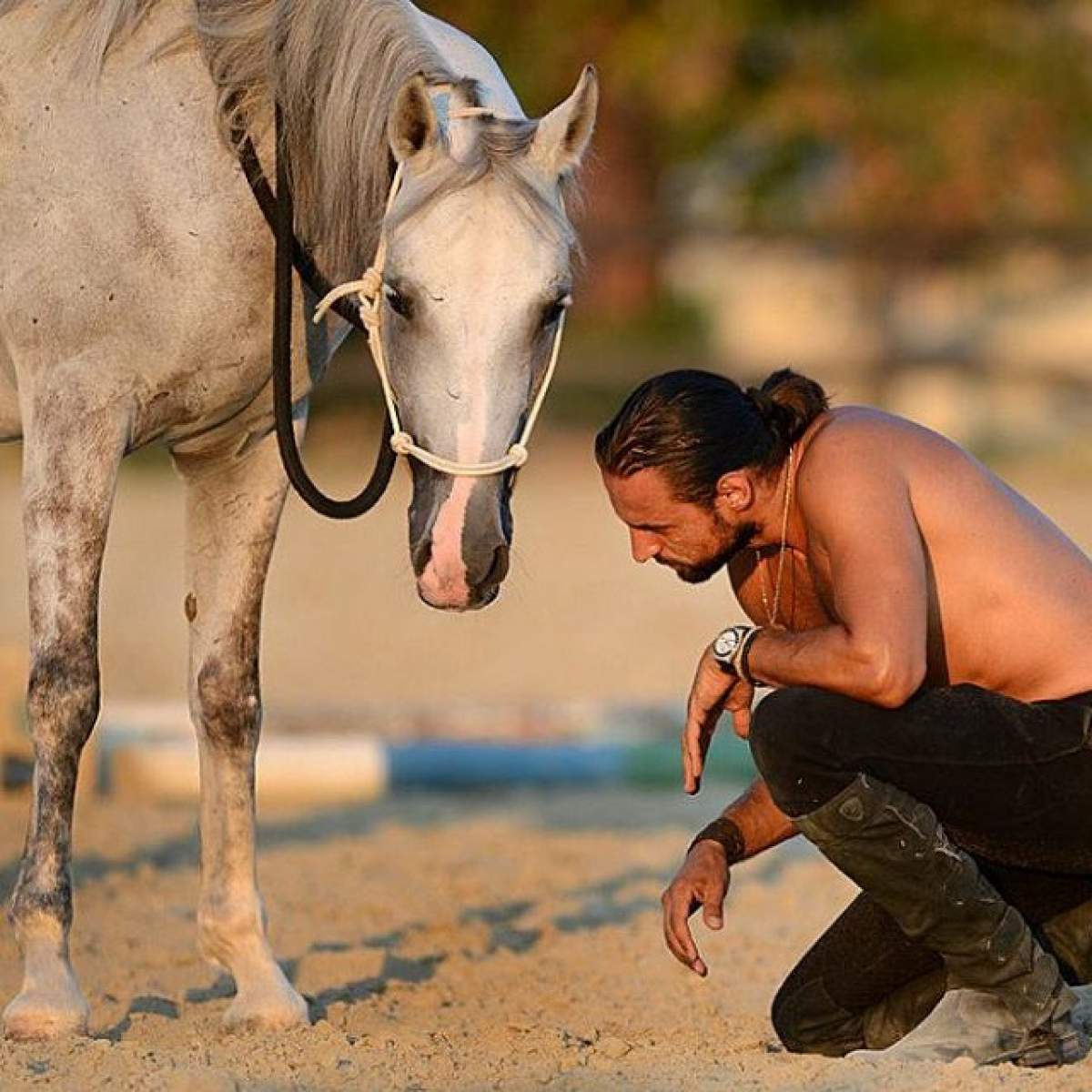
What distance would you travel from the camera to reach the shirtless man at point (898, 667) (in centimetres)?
391

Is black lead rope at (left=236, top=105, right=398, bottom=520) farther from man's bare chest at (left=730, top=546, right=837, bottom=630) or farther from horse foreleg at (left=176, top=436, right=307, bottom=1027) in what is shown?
man's bare chest at (left=730, top=546, right=837, bottom=630)

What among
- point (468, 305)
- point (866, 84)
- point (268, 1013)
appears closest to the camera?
point (468, 305)

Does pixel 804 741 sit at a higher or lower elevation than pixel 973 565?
lower

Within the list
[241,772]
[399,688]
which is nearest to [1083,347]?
[399,688]

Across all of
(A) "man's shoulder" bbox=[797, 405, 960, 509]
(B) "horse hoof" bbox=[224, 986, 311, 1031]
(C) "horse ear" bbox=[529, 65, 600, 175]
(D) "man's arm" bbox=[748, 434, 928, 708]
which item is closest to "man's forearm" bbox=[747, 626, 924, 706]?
(D) "man's arm" bbox=[748, 434, 928, 708]

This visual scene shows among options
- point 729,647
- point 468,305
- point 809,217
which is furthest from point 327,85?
point 809,217

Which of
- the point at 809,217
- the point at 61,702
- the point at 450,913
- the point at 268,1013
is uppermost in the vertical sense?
the point at 61,702

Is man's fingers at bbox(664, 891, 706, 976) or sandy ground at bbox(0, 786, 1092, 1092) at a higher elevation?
man's fingers at bbox(664, 891, 706, 976)

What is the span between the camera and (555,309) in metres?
4.26

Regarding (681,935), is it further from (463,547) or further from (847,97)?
(847,97)

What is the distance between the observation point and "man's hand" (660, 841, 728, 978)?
4.07 meters

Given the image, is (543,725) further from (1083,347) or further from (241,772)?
(1083,347)

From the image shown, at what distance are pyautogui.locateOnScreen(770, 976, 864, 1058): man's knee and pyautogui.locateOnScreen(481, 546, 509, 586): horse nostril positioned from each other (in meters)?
0.98

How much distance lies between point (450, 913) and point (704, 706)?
2.05 meters
